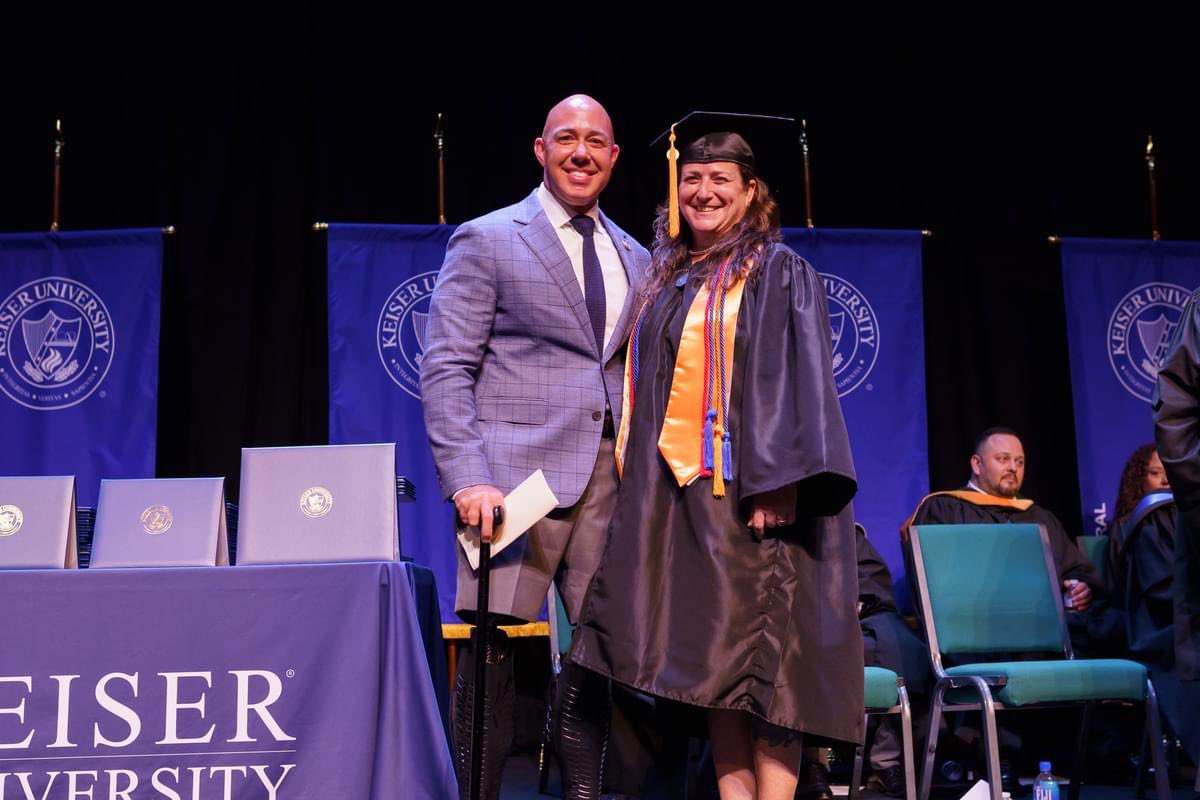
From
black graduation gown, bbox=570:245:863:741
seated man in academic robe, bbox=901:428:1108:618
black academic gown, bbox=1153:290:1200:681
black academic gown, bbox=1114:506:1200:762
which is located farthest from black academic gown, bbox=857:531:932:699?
black graduation gown, bbox=570:245:863:741

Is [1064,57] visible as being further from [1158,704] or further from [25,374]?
[25,374]

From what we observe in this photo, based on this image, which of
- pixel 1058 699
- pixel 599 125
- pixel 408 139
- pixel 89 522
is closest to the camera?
pixel 599 125

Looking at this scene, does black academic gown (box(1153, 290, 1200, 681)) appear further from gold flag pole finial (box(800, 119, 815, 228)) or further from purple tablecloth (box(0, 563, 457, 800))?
gold flag pole finial (box(800, 119, 815, 228))

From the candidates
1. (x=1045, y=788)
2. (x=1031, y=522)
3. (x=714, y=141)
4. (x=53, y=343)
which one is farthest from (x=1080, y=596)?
(x=53, y=343)

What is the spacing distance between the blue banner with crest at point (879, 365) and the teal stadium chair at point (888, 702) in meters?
1.32

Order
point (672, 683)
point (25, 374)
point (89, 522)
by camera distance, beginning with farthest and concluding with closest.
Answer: point (25, 374) → point (89, 522) → point (672, 683)

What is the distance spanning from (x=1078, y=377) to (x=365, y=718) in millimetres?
3854

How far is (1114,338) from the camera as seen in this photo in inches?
223

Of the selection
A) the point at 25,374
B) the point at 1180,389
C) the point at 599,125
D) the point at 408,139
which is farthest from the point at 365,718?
the point at 408,139

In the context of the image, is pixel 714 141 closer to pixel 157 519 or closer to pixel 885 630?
pixel 157 519

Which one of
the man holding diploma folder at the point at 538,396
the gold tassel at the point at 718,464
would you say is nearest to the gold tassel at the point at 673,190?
the man holding diploma folder at the point at 538,396

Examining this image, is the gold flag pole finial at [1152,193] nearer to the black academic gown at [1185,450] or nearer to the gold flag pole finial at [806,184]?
the gold flag pole finial at [806,184]

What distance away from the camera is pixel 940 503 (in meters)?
5.59

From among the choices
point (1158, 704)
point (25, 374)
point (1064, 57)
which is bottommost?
point (1158, 704)
